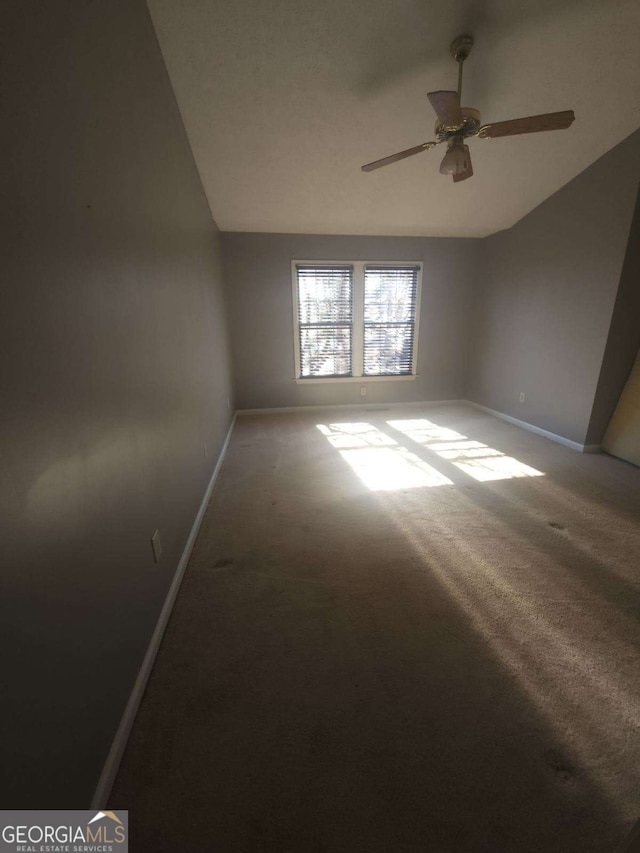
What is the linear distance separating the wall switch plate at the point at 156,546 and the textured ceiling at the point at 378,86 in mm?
2754

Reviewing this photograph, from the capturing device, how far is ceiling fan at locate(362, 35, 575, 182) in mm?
1870

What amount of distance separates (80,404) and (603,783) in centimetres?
186

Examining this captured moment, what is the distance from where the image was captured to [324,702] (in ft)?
3.73

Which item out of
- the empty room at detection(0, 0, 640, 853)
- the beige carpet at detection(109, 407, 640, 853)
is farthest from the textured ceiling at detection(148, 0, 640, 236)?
the beige carpet at detection(109, 407, 640, 853)

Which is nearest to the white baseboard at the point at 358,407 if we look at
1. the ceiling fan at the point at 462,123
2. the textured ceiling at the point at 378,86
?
the textured ceiling at the point at 378,86

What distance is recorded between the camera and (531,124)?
193 cm

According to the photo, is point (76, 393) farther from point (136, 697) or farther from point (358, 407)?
point (358, 407)

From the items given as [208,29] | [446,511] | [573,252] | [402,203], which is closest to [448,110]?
[208,29]

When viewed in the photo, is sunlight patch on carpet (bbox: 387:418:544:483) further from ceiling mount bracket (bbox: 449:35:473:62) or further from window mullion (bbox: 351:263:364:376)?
ceiling mount bracket (bbox: 449:35:473:62)

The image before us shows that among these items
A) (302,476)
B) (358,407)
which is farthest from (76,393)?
→ (358,407)

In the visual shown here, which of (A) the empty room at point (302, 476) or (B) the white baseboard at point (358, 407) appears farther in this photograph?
(B) the white baseboard at point (358, 407)

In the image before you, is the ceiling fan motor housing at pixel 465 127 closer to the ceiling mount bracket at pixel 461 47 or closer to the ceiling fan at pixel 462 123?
the ceiling fan at pixel 462 123

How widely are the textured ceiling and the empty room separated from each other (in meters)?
0.02

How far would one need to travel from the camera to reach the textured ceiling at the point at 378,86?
185cm
